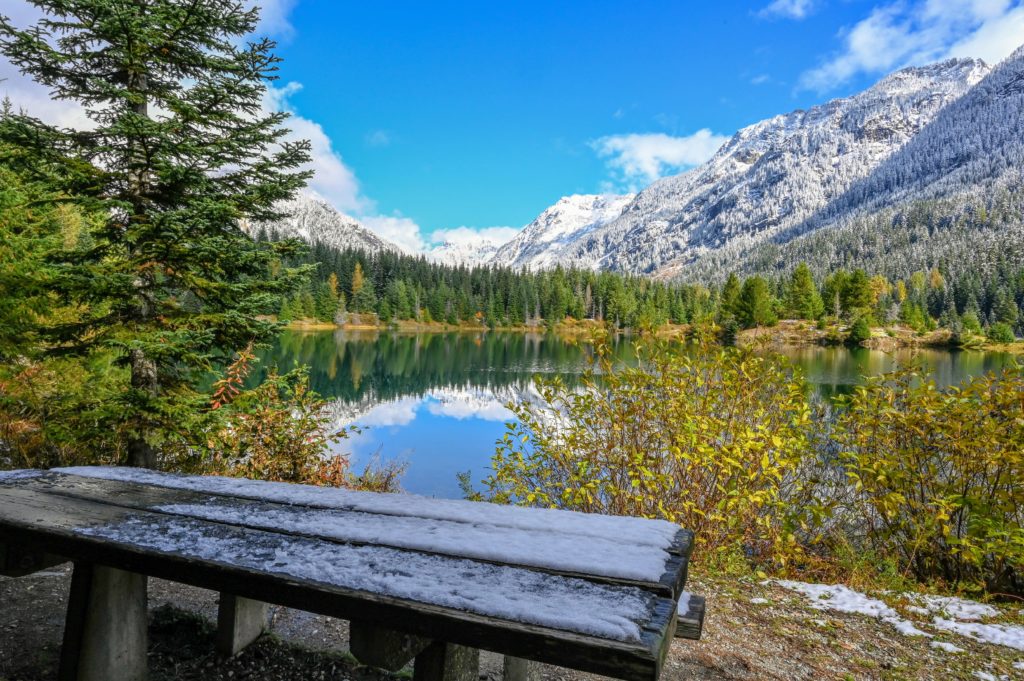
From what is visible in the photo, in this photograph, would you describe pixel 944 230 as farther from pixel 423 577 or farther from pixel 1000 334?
pixel 423 577

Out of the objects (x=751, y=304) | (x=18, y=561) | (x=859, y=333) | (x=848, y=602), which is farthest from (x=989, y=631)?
(x=859, y=333)

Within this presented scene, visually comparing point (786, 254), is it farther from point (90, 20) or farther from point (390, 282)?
point (90, 20)

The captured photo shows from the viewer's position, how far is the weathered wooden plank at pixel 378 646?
1532 mm

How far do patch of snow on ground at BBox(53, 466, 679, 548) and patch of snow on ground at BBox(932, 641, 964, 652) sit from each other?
305 centimetres

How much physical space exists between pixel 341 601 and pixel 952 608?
5073mm

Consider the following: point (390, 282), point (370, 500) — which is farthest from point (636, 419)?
point (390, 282)

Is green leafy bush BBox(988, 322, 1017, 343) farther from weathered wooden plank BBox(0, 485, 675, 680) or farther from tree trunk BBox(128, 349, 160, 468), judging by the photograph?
weathered wooden plank BBox(0, 485, 675, 680)

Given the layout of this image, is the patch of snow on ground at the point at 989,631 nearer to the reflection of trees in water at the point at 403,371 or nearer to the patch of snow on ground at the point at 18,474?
the patch of snow on ground at the point at 18,474

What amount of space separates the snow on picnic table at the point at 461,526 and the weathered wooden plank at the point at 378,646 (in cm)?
24

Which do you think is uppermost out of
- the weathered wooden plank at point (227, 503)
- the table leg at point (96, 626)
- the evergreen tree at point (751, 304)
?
the evergreen tree at point (751, 304)

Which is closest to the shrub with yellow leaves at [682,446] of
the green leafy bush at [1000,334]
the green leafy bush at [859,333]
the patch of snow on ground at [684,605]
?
the patch of snow on ground at [684,605]

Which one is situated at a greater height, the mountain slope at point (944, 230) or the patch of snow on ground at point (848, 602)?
the mountain slope at point (944, 230)

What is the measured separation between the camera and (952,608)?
14.1 ft

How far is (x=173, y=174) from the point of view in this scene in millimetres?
5316
